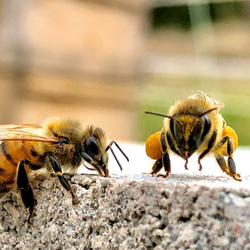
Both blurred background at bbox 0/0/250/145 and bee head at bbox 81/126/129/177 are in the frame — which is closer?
bee head at bbox 81/126/129/177

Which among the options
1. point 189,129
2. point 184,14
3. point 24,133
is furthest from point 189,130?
point 184,14

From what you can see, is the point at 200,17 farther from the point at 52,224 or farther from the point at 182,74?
the point at 52,224

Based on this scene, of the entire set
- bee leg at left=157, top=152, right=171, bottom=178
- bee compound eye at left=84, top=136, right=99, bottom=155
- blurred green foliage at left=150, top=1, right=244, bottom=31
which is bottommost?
bee leg at left=157, top=152, right=171, bottom=178

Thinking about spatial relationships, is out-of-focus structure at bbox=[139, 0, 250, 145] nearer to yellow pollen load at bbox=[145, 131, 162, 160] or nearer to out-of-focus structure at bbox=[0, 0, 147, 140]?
out-of-focus structure at bbox=[0, 0, 147, 140]

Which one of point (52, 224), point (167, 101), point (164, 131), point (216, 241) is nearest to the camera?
point (216, 241)

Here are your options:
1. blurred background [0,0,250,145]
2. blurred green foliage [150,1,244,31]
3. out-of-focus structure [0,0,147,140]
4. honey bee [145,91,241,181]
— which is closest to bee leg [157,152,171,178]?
honey bee [145,91,241,181]

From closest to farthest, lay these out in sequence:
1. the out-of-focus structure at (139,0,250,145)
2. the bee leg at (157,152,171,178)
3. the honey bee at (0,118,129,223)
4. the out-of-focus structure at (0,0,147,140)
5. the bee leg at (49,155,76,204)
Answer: the bee leg at (49,155,76,204), the bee leg at (157,152,171,178), the honey bee at (0,118,129,223), the out-of-focus structure at (0,0,147,140), the out-of-focus structure at (139,0,250,145)

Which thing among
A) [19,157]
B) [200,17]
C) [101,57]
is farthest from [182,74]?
[19,157]
